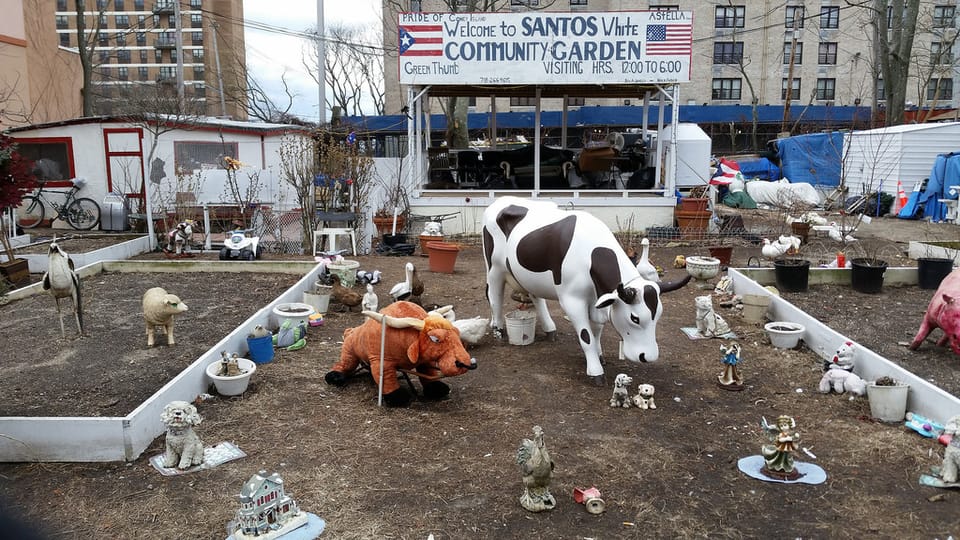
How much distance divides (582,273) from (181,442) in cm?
355

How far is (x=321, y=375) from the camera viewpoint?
6.41 m

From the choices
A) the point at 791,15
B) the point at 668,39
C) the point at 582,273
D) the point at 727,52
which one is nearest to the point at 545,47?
the point at 668,39

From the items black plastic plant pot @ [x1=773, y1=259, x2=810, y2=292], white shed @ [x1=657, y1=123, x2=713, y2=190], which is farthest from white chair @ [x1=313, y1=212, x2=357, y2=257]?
white shed @ [x1=657, y1=123, x2=713, y2=190]

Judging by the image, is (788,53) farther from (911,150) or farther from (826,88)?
(911,150)

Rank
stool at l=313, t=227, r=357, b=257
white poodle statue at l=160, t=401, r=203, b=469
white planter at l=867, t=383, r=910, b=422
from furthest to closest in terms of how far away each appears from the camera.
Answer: stool at l=313, t=227, r=357, b=257 → white planter at l=867, t=383, r=910, b=422 → white poodle statue at l=160, t=401, r=203, b=469

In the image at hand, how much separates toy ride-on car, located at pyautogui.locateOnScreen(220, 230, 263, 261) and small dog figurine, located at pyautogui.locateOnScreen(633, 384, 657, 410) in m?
7.89

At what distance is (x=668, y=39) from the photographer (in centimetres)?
1439

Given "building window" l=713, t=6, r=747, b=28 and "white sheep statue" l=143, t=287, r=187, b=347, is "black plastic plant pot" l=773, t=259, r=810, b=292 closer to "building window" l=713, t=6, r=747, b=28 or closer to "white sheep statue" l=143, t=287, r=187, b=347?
"white sheep statue" l=143, t=287, r=187, b=347

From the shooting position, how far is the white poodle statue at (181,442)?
4.54 metres

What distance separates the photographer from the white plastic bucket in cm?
729

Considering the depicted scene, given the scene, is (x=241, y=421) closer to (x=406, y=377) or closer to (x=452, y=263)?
(x=406, y=377)

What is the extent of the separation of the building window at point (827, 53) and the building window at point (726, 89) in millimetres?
5708

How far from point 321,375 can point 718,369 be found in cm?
387

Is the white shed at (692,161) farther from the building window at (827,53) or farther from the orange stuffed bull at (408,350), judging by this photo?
the building window at (827,53)
